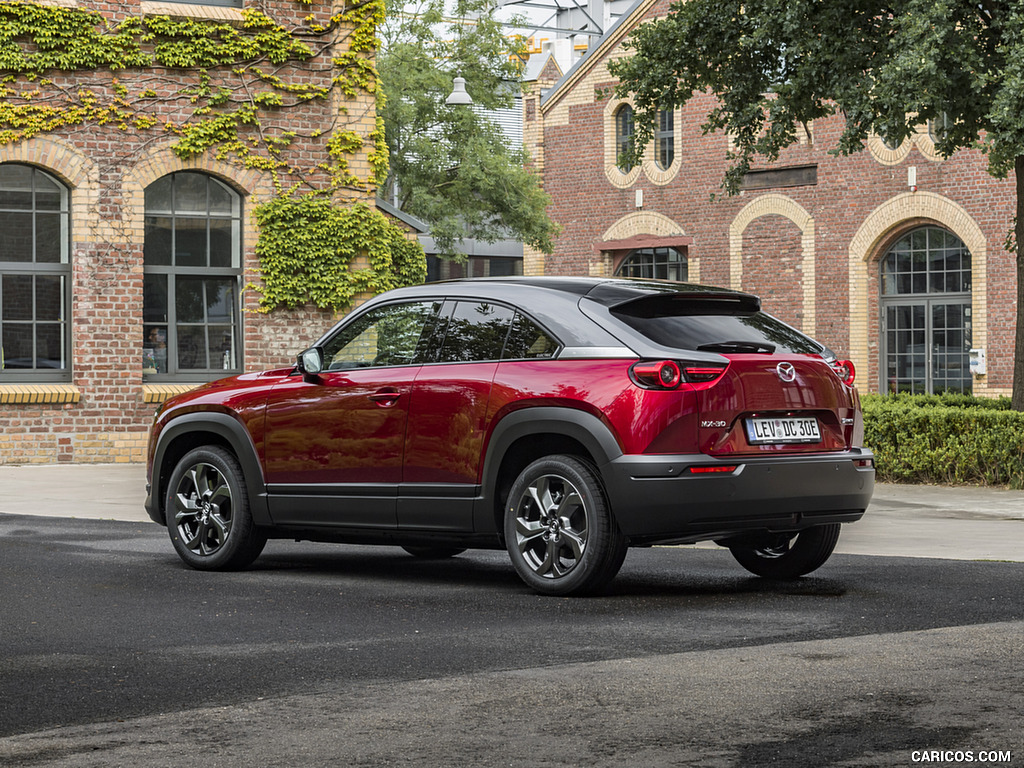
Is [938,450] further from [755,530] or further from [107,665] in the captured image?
[107,665]

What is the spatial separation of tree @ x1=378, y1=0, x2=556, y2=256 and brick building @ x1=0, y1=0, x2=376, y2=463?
13.0m

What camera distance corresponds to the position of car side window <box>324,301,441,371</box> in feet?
→ 28.0

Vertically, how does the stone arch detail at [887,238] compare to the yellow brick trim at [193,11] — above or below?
below

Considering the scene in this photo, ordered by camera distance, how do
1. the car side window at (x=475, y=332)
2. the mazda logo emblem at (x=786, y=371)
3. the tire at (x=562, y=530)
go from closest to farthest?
the tire at (x=562, y=530) → the mazda logo emblem at (x=786, y=371) → the car side window at (x=475, y=332)

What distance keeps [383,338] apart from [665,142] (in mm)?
26234

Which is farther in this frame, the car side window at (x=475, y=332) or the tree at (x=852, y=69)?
the tree at (x=852, y=69)

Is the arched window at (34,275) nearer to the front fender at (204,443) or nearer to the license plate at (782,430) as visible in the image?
the front fender at (204,443)

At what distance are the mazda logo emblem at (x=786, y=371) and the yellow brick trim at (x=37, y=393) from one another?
1273cm

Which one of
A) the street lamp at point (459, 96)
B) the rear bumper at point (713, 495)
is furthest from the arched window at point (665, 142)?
the rear bumper at point (713, 495)

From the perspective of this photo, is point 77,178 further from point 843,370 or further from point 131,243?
point 843,370

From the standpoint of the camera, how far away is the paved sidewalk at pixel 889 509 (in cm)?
1031

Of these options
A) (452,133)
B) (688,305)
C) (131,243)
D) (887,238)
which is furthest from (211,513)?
(452,133)

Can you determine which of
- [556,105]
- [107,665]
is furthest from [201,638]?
[556,105]

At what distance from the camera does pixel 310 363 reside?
867 centimetres
